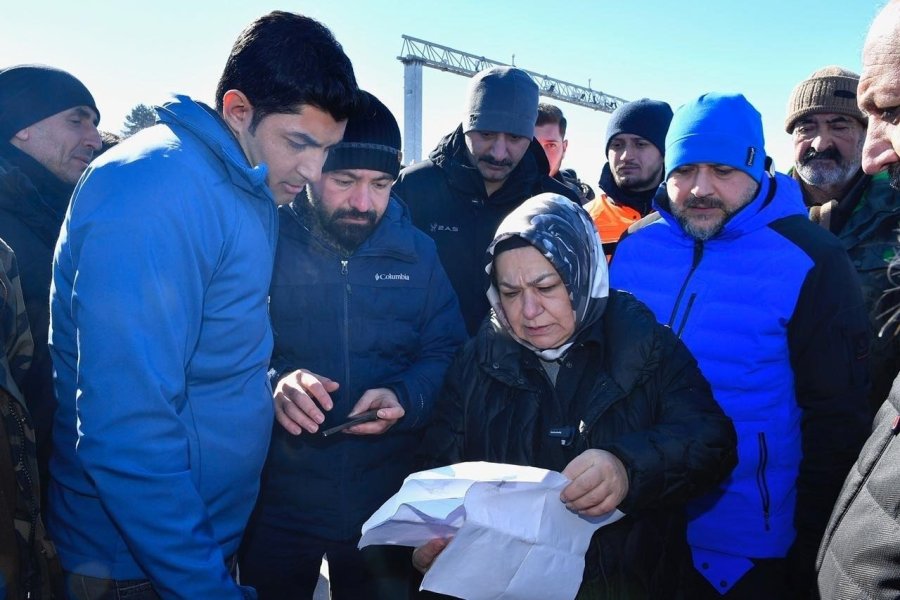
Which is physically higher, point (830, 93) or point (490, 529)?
point (830, 93)

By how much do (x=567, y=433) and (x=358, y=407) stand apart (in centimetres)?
78

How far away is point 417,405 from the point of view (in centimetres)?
244

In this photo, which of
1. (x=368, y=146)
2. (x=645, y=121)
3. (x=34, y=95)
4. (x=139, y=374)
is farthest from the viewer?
(x=645, y=121)

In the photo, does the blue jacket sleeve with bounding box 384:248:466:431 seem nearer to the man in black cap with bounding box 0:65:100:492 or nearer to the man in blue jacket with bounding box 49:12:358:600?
the man in blue jacket with bounding box 49:12:358:600

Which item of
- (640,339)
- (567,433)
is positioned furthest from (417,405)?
(640,339)

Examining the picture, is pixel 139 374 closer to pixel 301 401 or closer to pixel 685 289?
pixel 301 401

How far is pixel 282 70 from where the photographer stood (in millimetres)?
1784

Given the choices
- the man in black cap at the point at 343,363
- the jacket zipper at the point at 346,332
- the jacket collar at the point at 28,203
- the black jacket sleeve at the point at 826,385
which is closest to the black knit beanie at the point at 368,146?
the man in black cap at the point at 343,363

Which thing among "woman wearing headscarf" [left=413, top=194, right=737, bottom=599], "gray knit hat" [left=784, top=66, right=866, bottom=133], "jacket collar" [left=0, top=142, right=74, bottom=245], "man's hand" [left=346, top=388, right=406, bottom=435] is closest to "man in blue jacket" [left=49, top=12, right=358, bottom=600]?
"man's hand" [left=346, top=388, right=406, bottom=435]

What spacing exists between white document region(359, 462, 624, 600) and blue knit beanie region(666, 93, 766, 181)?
5.29ft

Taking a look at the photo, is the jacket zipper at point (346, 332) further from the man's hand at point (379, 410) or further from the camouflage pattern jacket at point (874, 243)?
the camouflage pattern jacket at point (874, 243)

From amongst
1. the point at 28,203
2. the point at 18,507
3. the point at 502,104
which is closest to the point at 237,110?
the point at 18,507

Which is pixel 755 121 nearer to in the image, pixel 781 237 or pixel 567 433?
pixel 781 237

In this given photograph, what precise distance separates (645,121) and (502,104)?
3.61 ft
